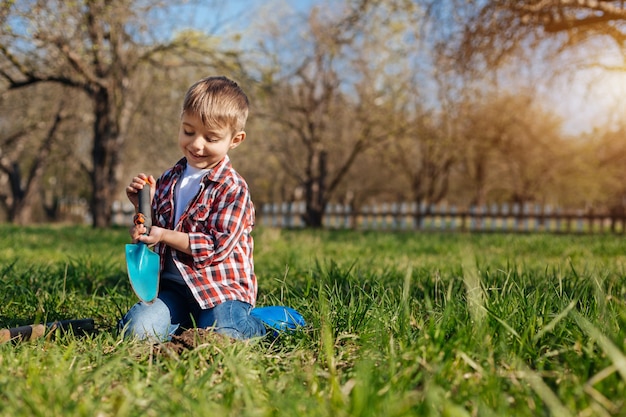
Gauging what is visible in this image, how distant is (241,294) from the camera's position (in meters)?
2.87

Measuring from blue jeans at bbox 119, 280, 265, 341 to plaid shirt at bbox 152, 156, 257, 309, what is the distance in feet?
0.27

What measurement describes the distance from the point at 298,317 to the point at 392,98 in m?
16.5

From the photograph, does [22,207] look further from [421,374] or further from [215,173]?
[421,374]

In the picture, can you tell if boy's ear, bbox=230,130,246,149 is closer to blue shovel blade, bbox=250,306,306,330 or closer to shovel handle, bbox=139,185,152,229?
shovel handle, bbox=139,185,152,229

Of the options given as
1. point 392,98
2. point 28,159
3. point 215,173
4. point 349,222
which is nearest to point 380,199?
point 349,222

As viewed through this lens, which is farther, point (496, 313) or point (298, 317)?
point (298, 317)

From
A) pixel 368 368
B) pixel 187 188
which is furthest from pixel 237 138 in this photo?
pixel 368 368

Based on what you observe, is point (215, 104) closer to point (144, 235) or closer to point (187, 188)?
point (187, 188)

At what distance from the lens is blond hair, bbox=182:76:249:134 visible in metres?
2.78

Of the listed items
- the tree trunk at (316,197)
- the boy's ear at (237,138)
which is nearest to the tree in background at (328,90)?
the tree trunk at (316,197)

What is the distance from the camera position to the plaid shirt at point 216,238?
2801 millimetres

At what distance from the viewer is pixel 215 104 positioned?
2783 mm

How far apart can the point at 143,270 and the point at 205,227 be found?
1.24ft

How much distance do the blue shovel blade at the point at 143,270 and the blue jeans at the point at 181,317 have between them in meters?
0.09
